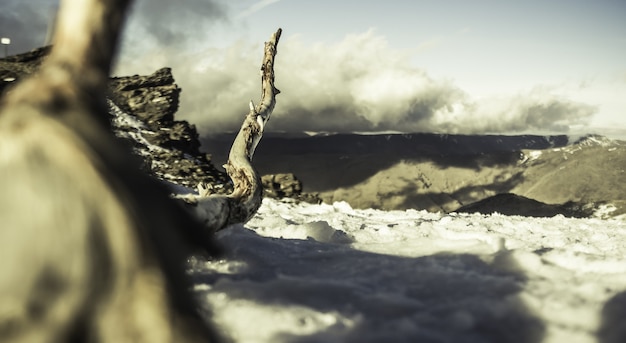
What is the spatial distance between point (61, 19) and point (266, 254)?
9.34 feet

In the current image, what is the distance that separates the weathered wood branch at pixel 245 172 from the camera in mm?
3854

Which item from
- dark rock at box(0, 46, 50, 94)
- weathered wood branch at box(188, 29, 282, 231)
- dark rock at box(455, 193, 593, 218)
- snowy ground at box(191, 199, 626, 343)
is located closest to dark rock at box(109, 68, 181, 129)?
dark rock at box(0, 46, 50, 94)

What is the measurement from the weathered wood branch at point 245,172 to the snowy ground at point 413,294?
1.13ft

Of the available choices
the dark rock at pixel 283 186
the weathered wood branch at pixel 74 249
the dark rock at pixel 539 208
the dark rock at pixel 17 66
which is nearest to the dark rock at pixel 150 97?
the dark rock at pixel 17 66

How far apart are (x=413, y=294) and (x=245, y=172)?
3121 mm

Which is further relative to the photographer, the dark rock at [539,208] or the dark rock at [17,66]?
the dark rock at [539,208]

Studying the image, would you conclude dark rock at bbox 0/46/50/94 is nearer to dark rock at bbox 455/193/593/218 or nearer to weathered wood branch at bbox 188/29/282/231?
weathered wood branch at bbox 188/29/282/231

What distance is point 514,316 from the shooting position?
2486mm

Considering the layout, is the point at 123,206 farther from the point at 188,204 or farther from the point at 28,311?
the point at 188,204

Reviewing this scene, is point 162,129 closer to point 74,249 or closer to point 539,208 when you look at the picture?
point 74,249

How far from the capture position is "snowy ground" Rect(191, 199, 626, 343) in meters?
2.29

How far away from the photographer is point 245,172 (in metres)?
5.40

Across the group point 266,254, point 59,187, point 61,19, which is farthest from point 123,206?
point 266,254

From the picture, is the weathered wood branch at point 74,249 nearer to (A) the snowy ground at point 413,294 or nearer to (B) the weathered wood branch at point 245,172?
(A) the snowy ground at point 413,294
